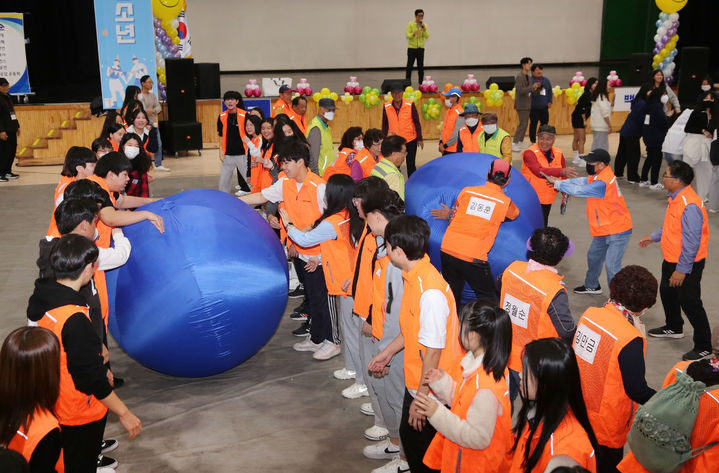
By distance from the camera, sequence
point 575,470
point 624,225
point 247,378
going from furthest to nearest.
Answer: point 624,225
point 247,378
point 575,470

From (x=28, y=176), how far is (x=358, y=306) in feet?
34.1

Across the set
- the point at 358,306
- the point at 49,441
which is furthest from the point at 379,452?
the point at 49,441

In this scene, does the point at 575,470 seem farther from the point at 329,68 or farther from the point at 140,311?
the point at 329,68

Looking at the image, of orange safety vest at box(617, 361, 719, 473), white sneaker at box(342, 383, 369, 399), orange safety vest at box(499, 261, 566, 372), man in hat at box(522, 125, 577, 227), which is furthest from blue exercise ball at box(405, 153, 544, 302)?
orange safety vest at box(617, 361, 719, 473)

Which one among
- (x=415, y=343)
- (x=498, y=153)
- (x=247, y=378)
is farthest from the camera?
(x=498, y=153)

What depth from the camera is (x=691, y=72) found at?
16688mm

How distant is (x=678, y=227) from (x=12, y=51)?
1322 centimetres

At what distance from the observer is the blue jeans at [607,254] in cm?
664

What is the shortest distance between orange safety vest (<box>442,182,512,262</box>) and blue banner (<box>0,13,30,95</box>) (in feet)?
39.2

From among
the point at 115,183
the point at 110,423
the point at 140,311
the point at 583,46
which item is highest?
the point at 583,46

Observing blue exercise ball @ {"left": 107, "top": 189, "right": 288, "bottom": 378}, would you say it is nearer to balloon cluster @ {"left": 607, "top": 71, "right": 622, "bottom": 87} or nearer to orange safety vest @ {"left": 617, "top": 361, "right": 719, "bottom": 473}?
orange safety vest @ {"left": 617, "top": 361, "right": 719, "bottom": 473}

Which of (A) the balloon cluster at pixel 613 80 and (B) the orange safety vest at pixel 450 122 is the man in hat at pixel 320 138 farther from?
(A) the balloon cluster at pixel 613 80

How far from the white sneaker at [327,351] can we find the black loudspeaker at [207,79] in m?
10.7

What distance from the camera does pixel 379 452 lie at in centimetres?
442
